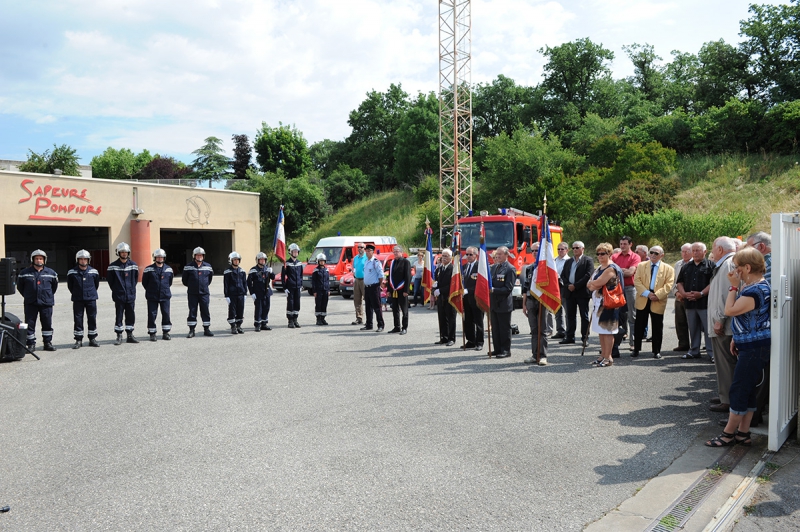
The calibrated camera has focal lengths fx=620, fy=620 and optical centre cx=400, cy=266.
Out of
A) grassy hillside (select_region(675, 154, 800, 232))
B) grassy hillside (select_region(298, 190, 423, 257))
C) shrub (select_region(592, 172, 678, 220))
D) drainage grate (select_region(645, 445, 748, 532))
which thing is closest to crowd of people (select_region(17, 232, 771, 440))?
drainage grate (select_region(645, 445, 748, 532))

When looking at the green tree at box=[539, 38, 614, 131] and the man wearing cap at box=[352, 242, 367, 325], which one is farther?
the green tree at box=[539, 38, 614, 131]

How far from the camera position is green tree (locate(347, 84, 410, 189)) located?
70.7m

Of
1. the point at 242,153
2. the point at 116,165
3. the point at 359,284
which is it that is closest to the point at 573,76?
the point at 242,153

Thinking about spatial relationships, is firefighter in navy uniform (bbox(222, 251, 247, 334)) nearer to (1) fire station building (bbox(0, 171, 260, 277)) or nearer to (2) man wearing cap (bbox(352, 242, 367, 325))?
(2) man wearing cap (bbox(352, 242, 367, 325))

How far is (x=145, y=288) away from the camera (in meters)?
13.6

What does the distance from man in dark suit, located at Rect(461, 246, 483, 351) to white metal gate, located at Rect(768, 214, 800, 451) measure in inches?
239

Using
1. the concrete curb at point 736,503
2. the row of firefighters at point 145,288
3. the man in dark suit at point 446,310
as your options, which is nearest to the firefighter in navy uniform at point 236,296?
the row of firefighters at point 145,288

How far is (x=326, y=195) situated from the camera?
198 feet

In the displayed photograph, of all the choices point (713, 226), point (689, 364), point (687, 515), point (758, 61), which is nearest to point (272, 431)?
point (687, 515)

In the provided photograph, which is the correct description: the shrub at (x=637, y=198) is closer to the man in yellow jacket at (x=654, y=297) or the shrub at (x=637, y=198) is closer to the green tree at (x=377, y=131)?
the man in yellow jacket at (x=654, y=297)

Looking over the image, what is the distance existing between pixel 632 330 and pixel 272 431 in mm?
7428

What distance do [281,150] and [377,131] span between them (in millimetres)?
12839

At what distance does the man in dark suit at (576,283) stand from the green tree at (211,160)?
6678 cm

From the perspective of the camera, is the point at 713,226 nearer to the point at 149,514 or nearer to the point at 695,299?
the point at 695,299
